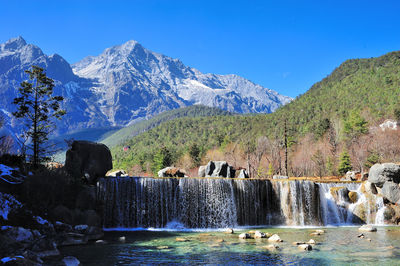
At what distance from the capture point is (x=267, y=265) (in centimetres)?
1436

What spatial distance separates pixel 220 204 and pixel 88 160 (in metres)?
11.3

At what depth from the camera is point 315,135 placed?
78062mm

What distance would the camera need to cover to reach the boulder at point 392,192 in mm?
30562

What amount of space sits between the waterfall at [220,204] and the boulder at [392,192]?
2.45ft

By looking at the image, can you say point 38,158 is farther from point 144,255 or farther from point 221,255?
point 221,255

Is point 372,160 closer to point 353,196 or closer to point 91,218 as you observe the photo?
point 353,196

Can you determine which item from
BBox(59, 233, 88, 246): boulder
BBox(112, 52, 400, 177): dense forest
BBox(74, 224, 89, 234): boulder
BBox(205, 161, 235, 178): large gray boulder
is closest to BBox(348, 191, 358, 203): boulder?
BBox(205, 161, 235, 178): large gray boulder

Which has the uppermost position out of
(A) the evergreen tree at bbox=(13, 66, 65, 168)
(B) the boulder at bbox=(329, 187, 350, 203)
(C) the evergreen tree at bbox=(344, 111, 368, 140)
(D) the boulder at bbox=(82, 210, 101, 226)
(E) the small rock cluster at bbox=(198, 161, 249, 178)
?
(C) the evergreen tree at bbox=(344, 111, 368, 140)

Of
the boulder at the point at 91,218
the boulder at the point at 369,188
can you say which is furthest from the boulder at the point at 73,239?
the boulder at the point at 369,188

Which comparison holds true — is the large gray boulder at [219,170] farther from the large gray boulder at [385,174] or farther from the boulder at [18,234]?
the boulder at [18,234]

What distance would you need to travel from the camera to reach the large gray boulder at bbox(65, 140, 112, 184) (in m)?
26.8

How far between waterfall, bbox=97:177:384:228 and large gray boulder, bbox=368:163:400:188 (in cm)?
176


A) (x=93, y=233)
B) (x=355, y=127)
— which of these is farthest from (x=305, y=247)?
(x=355, y=127)

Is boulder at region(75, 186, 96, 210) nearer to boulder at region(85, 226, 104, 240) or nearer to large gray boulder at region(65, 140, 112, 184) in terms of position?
large gray boulder at region(65, 140, 112, 184)
